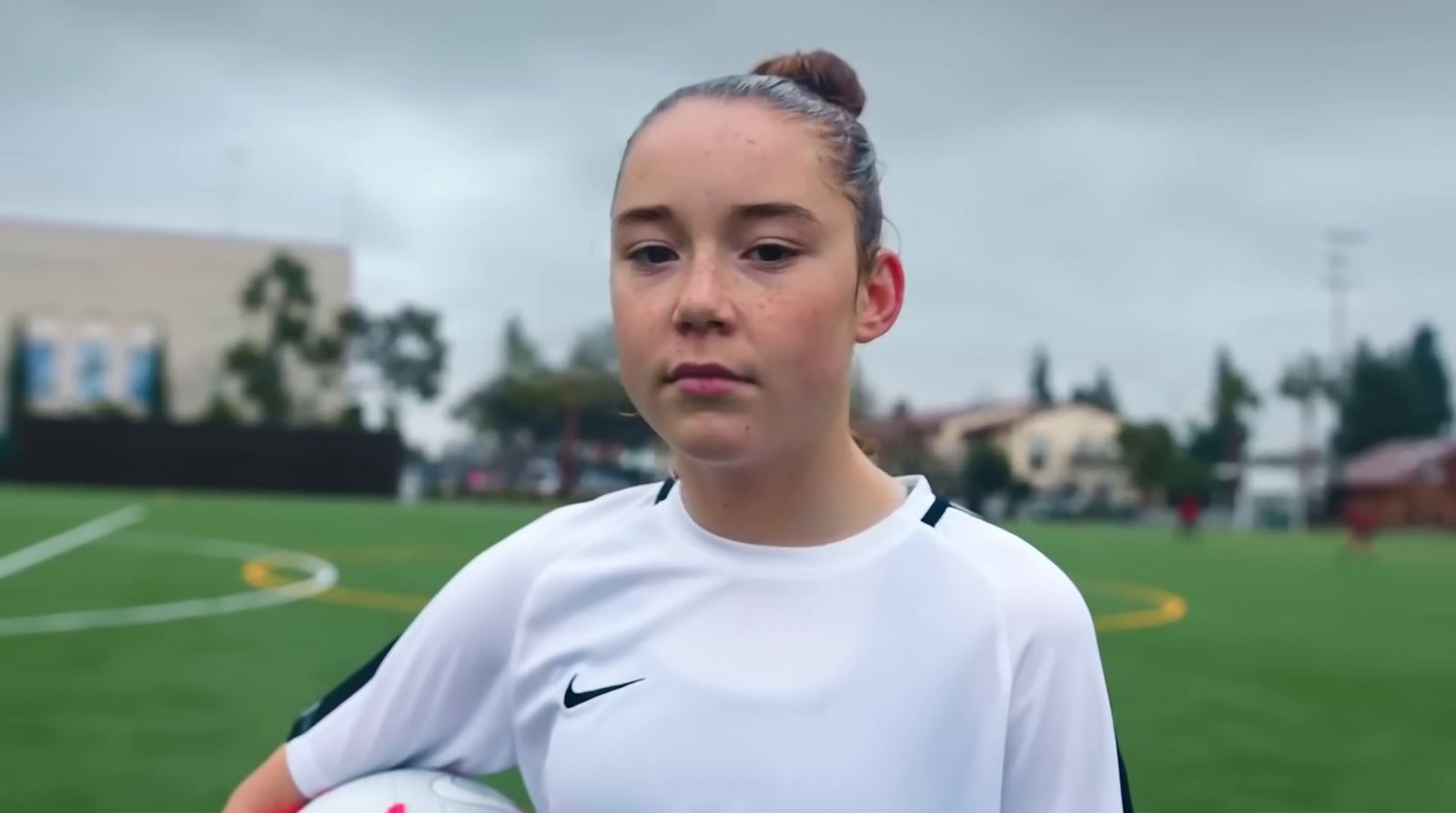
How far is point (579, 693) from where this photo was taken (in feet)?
5.56

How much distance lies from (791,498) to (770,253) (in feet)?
0.97

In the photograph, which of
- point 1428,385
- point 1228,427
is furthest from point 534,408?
point 1428,385

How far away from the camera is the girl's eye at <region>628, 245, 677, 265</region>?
1564 mm

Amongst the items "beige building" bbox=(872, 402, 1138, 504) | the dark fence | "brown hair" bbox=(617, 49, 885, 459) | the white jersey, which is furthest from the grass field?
the dark fence

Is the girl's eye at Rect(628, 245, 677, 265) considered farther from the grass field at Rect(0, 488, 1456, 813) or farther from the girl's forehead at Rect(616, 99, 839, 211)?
the grass field at Rect(0, 488, 1456, 813)

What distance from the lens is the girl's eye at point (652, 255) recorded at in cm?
156

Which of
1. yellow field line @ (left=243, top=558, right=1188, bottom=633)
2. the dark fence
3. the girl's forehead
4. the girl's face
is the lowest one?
the dark fence

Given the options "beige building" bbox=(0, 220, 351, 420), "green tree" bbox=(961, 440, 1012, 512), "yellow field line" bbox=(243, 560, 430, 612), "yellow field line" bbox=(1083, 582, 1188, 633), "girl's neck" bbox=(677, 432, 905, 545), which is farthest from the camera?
"beige building" bbox=(0, 220, 351, 420)

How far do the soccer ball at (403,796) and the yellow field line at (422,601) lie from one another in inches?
337

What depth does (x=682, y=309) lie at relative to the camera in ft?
4.88

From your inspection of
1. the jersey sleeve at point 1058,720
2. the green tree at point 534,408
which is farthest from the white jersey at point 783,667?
the green tree at point 534,408

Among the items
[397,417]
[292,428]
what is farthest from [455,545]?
[397,417]

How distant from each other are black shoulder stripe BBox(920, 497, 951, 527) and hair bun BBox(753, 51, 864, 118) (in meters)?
0.47

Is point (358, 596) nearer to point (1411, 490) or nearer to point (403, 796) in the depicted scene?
point (403, 796)
